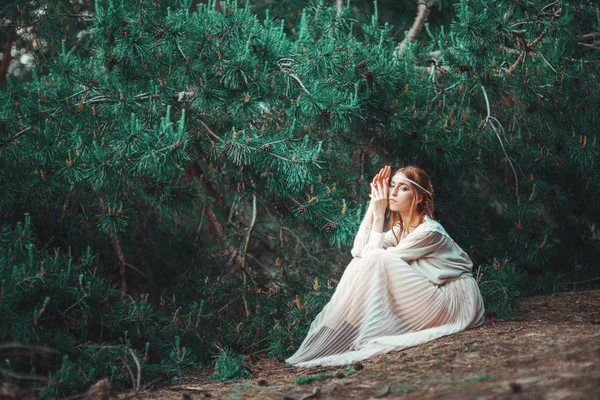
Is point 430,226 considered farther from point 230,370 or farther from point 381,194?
point 230,370

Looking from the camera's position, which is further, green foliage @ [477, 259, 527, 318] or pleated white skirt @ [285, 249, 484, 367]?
green foliage @ [477, 259, 527, 318]

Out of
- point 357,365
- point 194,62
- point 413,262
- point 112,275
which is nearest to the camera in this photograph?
point 357,365

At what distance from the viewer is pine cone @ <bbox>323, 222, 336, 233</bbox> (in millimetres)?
3672

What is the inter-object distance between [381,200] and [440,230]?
1.09ft

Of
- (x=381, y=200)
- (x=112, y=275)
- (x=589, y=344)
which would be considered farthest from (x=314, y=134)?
(x=589, y=344)

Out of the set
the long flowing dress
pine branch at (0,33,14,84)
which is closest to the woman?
Answer: the long flowing dress

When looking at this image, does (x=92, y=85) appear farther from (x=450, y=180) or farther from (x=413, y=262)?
(x=450, y=180)

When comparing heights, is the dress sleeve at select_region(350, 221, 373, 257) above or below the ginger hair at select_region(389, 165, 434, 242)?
below

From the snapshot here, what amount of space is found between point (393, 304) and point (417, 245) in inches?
12.8

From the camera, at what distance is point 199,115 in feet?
12.5

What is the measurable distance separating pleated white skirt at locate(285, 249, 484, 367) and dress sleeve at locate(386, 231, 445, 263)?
8cm

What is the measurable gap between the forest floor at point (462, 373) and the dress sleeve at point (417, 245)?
0.44 m

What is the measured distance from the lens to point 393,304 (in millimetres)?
3279

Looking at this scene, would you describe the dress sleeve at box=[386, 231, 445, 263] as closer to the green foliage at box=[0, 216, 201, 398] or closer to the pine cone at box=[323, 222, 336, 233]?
the pine cone at box=[323, 222, 336, 233]
